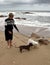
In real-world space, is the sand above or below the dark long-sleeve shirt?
below

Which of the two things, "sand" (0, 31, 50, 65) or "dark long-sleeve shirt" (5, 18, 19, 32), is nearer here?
"sand" (0, 31, 50, 65)

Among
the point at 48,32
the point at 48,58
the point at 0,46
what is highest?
the point at 48,58

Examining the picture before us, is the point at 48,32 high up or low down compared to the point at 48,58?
down

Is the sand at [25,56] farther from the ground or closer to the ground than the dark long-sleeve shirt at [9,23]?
closer to the ground

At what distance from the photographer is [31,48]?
309 inches

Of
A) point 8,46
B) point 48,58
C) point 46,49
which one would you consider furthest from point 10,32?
point 48,58

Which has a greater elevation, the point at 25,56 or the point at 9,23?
the point at 9,23

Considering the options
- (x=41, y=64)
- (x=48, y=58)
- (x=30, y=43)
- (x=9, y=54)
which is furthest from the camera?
(x=30, y=43)

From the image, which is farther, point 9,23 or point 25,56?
point 9,23

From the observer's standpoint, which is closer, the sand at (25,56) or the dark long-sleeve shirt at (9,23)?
the sand at (25,56)

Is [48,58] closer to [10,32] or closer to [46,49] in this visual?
[46,49]

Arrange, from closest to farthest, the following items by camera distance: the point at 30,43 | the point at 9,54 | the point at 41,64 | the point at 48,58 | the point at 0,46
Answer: the point at 41,64 → the point at 48,58 → the point at 9,54 → the point at 30,43 → the point at 0,46

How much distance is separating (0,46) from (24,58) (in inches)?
80.8

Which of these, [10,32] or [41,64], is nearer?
[41,64]
